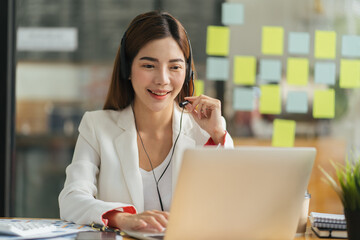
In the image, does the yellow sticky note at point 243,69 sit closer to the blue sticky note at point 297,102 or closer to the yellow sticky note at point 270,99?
the yellow sticky note at point 270,99

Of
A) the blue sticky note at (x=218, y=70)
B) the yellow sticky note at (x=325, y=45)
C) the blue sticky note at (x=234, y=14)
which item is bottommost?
the blue sticky note at (x=218, y=70)

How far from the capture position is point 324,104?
299 centimetres

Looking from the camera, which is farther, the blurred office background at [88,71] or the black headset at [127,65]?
the blurred office background at [88,71]

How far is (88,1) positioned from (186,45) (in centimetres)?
145

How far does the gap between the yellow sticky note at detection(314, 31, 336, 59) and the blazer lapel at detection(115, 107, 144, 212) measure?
1.62m

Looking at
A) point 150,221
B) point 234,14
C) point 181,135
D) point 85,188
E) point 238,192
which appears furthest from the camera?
point 234,14

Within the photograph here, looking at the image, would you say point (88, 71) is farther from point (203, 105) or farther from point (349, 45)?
point (349, 45)

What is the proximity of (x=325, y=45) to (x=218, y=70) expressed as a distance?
2.31 ft

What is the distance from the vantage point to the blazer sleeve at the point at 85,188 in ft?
4.48

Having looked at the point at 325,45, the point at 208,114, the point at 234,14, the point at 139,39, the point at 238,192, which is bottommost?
the point at 238,192

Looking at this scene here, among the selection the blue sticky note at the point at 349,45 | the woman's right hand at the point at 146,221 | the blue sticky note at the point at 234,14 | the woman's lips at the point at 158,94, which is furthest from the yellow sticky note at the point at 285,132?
the woman's right hand at the point at 146,221

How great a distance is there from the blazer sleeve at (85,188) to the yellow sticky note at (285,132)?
1.54 metres

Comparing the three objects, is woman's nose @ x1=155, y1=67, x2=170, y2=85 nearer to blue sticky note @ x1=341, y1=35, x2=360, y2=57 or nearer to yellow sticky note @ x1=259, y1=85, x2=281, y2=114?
yellow sticky note @ x1=259, y1=85, x2=281, y2=114

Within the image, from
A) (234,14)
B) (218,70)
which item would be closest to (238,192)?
(218,70)
